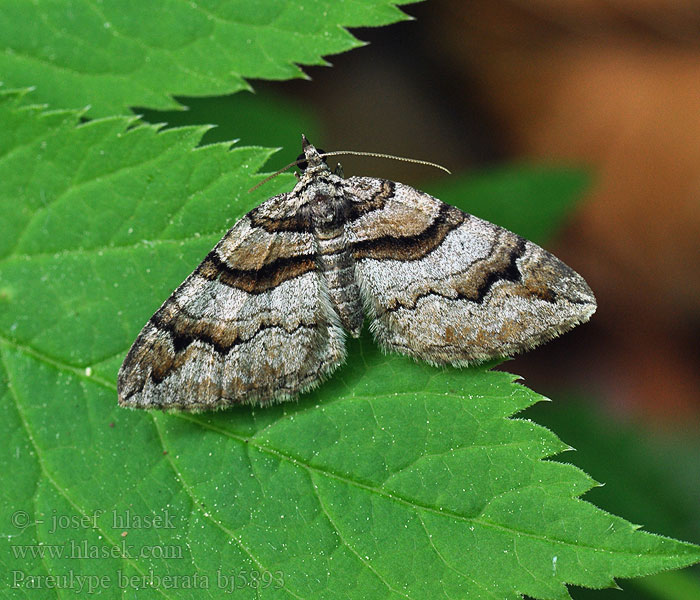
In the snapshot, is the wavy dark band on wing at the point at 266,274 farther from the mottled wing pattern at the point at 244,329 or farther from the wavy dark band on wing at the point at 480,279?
the wavy dark band on wing at the point at 480,279

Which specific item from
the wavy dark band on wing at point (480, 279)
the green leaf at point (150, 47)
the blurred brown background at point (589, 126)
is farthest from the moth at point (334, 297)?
the blurred brown background at point (589, 126)

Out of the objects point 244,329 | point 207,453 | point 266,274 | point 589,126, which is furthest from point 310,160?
point 589,126

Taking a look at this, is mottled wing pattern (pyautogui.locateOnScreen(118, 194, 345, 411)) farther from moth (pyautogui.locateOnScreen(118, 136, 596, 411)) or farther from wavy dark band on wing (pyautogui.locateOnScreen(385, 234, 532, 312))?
wavy dark band on wing (pyautogui.locateOnScreen(385, 234, 532, 312))

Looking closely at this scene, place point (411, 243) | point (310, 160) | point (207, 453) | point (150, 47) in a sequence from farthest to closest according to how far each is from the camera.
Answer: point (310, 160)
point (150, 47)
point (411, 243)
point (207, 453)

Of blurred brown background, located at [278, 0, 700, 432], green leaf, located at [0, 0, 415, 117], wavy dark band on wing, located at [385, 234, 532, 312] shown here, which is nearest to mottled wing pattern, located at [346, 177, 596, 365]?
wavy dark band on wing, located at [385, 234, 532, 312]

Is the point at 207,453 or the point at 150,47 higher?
the point at 150,47

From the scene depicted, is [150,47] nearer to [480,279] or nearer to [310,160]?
[310,160]

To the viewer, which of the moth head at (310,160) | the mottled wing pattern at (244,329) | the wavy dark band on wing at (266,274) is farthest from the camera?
the moth head at (310,160)
